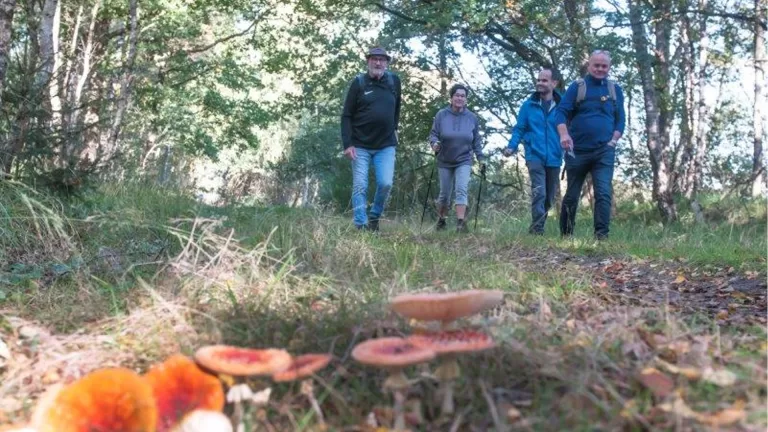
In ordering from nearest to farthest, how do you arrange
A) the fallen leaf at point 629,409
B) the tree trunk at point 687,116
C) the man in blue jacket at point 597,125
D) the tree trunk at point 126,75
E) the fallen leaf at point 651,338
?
the fallen leaf at point 629,409 < the fallen leaf at point 651,338 < the man in blue jacket at point 597,125 < the tree trunk at point 126,75 < the tree trunk at point 687,116

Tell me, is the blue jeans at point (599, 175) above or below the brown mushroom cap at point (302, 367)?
above

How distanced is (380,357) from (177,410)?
0.62 meters

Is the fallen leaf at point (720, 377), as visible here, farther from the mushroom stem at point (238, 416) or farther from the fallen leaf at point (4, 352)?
the fallen leaf at point (4, 352)

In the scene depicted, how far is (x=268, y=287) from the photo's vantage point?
3049 mm

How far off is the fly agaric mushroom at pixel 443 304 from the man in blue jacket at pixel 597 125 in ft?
17.4

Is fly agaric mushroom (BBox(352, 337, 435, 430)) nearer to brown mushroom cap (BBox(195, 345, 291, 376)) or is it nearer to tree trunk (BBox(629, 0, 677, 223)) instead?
brown mushroom cap (BBox(195, 345, 291, 376))

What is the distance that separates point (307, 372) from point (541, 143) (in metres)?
6.78

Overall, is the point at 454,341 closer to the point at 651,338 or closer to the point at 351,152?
→ the point at 651,338

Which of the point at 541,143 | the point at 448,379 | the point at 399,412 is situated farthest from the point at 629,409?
the point at 541,143

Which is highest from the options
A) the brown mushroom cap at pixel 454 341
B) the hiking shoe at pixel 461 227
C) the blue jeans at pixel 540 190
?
the blue jeans at pixel 540 190

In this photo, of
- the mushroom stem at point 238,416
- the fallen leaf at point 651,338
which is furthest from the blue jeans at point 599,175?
the mushroom stem at point 238,416

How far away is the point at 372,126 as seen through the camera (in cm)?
767

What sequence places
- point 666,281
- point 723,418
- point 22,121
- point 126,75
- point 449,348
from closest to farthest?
point 723,418
point 449,348
point 666,281
point 22,121
point 126,75

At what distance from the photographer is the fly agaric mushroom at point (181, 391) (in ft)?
5.94
